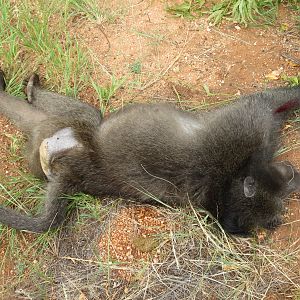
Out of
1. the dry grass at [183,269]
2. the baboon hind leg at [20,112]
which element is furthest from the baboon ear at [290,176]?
the baboon hind leg at [20,112]

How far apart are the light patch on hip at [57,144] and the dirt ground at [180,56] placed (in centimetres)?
50

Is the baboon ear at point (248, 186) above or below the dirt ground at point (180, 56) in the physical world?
below

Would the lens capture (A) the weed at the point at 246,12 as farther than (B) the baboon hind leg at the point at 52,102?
Yes

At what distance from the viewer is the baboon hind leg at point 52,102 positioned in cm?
424

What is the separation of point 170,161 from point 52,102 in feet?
3.73

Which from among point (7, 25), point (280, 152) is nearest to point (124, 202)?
point (280, 152)

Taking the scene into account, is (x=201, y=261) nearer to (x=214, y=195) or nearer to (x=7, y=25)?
(x=214, y=195)

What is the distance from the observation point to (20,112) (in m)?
4.39

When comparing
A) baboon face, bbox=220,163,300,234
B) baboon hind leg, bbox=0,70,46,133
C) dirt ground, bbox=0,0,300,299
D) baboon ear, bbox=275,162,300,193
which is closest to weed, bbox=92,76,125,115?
dirt ground, bbox=0,0,300,299

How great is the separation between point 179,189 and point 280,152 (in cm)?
94

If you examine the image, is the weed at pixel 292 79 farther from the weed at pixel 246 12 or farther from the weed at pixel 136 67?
the weed at pixel 136 67

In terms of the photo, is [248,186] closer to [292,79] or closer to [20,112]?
[292,79]

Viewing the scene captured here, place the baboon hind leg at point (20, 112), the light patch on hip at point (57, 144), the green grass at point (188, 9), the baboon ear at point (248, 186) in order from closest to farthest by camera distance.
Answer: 1. the baboon ear at point (248, 186)
2. the light patch on hip at point (57, 144)
3. the baboon hind leg at point (20, 112)
4. the green grass at point (188, 9)

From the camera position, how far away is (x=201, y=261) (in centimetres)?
406
